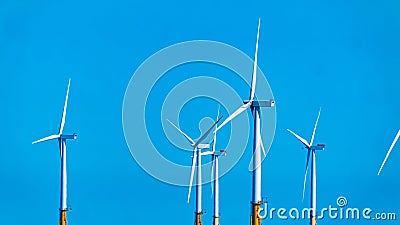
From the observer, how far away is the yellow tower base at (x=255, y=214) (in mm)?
101188

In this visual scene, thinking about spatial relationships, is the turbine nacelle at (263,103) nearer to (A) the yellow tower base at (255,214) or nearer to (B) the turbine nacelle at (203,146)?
(A) the yellow tower base at (255,214)

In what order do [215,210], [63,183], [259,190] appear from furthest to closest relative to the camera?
[215,210] < [63,183] < [259,190]

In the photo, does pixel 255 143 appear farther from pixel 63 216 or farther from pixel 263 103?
pixel 63 216

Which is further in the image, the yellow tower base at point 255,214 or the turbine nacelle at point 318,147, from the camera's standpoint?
the turbine nacelle at point 318,147

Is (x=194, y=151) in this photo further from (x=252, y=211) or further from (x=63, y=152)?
(x=252, y=211)

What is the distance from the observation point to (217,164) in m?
140

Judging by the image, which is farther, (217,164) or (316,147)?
(217,164)

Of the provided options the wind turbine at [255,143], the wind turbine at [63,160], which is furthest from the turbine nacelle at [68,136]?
the wind turbine at [255,143]

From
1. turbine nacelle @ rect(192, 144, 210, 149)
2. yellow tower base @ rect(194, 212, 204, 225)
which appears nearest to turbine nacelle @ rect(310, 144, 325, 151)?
turbine nacelle @ rect(192, 144, 210, 149)

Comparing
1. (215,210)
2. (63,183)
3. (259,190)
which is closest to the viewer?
(259,190)

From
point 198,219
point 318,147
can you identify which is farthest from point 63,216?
point 318,147

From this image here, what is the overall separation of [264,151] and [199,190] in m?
32.7

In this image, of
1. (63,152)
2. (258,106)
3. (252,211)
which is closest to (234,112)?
(258,106)

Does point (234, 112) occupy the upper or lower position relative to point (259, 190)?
upper
